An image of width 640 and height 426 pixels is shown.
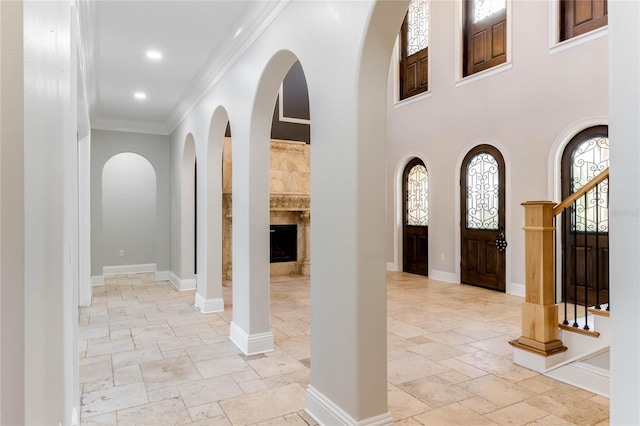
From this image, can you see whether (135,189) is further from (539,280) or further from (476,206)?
(539,280)

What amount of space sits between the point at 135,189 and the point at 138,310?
4316 millimetres

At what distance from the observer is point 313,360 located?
100 inches

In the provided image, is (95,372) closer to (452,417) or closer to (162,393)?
(162,393)

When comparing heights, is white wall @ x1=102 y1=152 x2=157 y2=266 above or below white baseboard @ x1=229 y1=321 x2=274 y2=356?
above

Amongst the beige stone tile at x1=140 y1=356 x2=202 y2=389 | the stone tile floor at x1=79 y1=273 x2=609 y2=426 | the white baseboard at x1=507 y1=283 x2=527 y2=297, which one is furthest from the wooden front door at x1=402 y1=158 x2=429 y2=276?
the beige stone tile at x1=140 y1=356 x2=202 y2=389

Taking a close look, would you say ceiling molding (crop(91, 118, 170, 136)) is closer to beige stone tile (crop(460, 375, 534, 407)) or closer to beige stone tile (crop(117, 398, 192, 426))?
beige stone tile (crop(117, 398, 192, 426))

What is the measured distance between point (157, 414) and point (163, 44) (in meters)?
3.45

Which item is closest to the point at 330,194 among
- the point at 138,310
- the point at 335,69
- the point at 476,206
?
the point at 335,69

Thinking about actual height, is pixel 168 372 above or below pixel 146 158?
below

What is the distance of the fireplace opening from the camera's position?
25.8 ft

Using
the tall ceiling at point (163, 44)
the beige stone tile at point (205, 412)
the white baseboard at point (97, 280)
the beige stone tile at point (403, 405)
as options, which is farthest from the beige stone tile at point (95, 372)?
the white baseboard at point (97, 280)

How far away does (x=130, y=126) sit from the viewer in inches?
294

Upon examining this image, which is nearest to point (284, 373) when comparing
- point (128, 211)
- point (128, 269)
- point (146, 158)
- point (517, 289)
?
point (517, 289)

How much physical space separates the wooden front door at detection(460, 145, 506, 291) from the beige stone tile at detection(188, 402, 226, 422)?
16.3 feet
